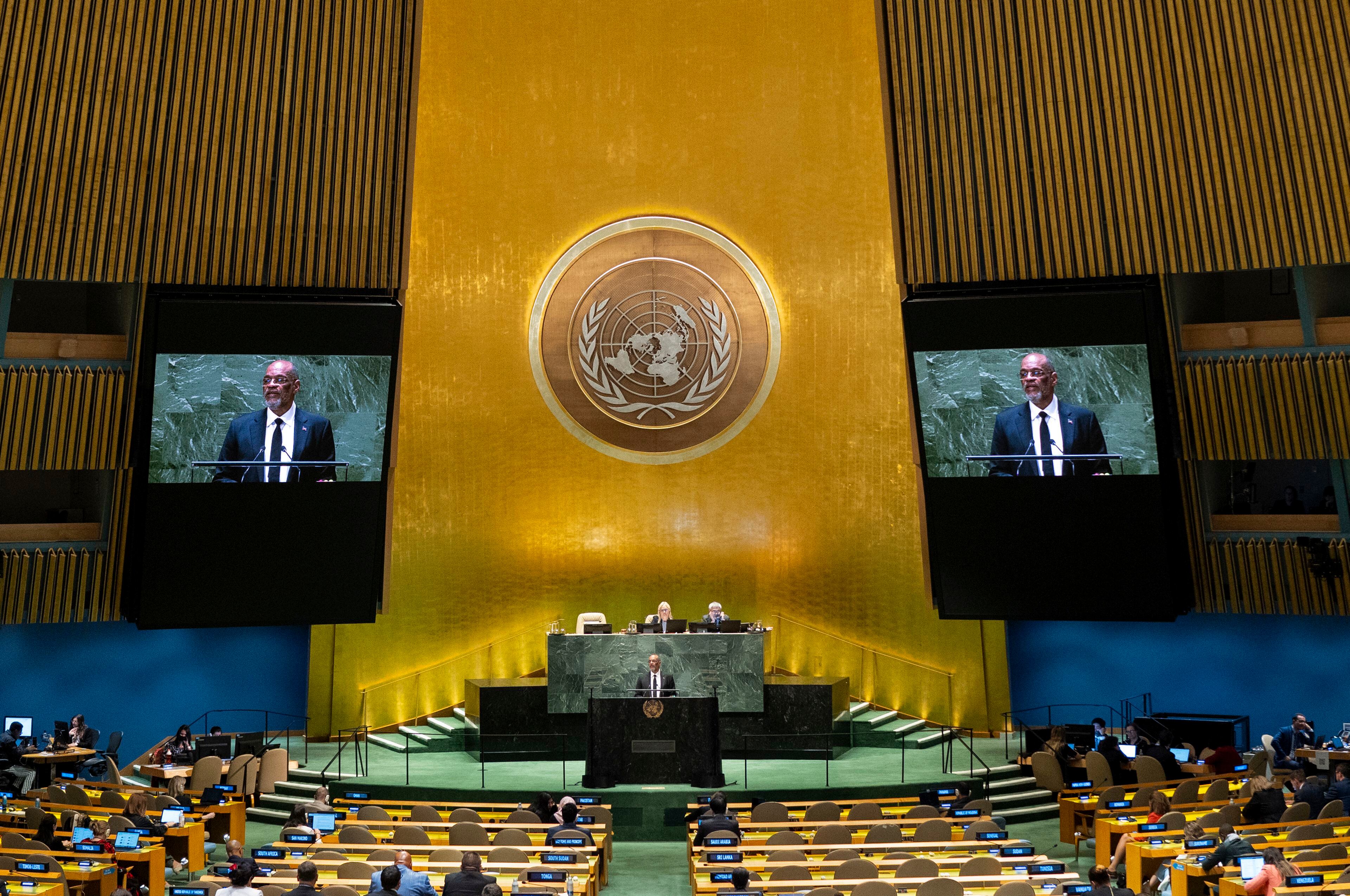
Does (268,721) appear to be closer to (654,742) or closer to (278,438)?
(278,438)

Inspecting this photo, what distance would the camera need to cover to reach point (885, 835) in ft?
32.7

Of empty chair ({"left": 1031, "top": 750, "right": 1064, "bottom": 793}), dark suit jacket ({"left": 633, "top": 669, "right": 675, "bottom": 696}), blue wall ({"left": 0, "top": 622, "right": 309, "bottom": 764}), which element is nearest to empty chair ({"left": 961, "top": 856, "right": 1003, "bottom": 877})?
empty chair ({"left": 1031, "top": 750, "right": 1064, "bottom": 793})

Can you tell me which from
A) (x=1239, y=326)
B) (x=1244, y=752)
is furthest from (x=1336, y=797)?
(x=1239, y=326)

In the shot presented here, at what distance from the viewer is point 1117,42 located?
14297 mm

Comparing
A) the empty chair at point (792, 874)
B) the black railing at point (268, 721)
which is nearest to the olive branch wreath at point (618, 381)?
the black railing at point (268, 721)

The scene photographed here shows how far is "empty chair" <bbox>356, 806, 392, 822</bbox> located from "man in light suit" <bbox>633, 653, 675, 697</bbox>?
11.7ft

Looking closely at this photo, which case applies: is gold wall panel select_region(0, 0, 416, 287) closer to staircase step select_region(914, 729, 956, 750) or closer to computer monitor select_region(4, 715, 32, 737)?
computer monitor select_region(4, 715, 32, 737)

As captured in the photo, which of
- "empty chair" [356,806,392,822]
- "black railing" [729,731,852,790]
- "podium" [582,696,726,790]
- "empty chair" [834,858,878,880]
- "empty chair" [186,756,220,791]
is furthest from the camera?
"black railing" [729,731,852,790]

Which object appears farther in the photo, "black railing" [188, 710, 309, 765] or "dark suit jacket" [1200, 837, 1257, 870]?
"black railing" [188, 710, 309, 765]

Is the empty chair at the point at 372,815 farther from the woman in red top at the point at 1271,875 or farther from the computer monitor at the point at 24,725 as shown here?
the woman in red top at the point at 1271,875

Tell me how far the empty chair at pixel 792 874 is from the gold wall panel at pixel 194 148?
859cm

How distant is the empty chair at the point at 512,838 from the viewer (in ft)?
32.4

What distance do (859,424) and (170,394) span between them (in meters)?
8.58

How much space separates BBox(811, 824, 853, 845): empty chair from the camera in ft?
32.8
